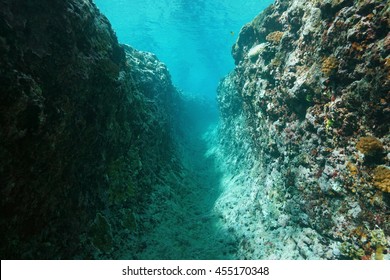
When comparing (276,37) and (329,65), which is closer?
(329,65)

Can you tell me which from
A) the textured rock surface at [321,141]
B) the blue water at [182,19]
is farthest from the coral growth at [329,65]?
the blue water at [182,19]

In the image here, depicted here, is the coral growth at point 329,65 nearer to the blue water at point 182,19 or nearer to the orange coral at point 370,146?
Answer: the orange coral at point 370,146

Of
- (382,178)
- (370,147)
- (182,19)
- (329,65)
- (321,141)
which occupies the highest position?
(182,19)

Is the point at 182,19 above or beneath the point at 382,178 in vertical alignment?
above

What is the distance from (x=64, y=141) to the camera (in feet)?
24.3

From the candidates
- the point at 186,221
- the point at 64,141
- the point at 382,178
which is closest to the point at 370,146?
the point at 382,178

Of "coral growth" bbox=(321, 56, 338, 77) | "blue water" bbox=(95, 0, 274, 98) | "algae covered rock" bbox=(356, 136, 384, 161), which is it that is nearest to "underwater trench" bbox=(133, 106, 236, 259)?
"algae covered rock" bbox=(356, 136, 384, 161)

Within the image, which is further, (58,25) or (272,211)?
(272,211)

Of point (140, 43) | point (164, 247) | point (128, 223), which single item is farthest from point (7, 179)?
point (140, 43)

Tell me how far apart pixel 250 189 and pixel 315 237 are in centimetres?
491

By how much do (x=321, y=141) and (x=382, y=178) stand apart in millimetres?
2496

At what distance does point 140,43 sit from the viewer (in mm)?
82000

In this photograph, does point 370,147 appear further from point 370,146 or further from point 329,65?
point 329,65
